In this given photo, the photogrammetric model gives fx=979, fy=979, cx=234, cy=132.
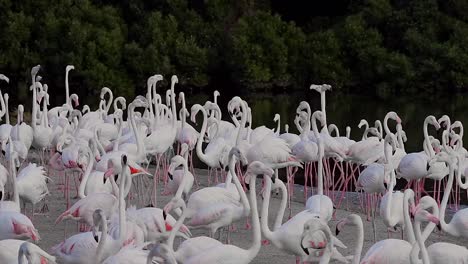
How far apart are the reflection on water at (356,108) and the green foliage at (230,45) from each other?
1.13m

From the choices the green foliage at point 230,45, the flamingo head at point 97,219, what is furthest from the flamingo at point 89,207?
the green foliage at point 230,45

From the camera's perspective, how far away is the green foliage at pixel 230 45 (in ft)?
101

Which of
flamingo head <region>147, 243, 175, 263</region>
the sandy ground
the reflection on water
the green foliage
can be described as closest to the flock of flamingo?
flamingo head <region>147, 243, 175, 263</region>

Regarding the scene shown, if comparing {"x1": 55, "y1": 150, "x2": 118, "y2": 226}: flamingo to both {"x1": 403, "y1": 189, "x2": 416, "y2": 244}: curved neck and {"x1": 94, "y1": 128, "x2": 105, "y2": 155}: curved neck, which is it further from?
{"x1": 94, "y1": 128, "x2": 105, "y2": 155}: curved neck

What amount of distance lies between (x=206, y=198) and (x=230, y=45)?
2529cm

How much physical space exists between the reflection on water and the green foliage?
44.5 inches

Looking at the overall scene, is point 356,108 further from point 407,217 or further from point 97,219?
point 97,219

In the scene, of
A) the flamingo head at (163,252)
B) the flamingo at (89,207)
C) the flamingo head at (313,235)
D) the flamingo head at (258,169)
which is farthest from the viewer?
the flamingo at (89,207)

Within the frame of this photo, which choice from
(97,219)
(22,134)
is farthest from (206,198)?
(22,134)

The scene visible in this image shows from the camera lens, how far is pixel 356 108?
26.7 metres

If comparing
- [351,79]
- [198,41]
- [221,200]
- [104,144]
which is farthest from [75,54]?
[221,200]

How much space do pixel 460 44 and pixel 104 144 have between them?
22.4 m

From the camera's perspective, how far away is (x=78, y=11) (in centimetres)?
3095

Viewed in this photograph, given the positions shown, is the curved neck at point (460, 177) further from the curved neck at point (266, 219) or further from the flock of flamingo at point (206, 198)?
the curved neck at point (266, 219)
